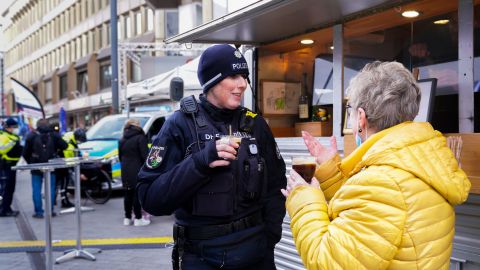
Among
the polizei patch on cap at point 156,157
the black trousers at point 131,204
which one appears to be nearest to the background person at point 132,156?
the black trousers at point 131,204

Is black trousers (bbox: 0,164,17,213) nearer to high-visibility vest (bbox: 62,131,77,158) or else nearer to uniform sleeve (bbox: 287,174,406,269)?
high-visibility vest (bbox: 62,131,77,158)

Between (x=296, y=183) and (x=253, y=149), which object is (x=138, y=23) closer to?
(x=253, y=149)

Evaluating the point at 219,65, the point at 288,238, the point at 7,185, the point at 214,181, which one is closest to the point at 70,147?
the point at 7,185

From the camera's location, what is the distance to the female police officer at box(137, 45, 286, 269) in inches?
94.7

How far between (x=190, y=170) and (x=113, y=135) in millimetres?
9465

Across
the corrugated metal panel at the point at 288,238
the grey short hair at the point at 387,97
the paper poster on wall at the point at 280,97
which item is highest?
the paper poster on wall at the point at 280,97

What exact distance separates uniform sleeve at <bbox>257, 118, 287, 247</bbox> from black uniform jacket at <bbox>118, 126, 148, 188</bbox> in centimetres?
540

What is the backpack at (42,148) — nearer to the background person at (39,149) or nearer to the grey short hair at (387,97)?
the background person at (39,149)

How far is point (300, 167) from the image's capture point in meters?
2.15

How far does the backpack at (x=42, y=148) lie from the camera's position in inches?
351

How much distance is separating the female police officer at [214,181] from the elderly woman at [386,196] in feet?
1.76

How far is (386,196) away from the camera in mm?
1652

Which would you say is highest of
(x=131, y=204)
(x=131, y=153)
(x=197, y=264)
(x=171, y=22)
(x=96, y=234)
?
(x=171, y=22)

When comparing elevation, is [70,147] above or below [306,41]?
below
